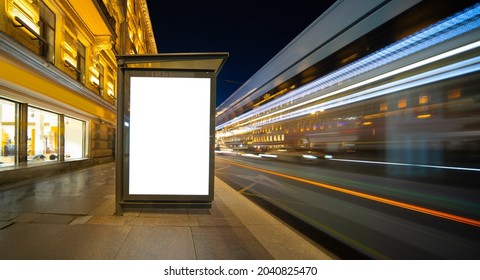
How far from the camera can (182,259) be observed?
2906 mm

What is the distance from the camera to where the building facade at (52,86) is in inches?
280

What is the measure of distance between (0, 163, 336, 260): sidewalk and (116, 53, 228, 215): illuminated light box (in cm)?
45

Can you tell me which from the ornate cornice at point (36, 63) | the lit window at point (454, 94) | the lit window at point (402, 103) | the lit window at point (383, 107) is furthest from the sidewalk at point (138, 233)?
the lit window at point (383, 107)

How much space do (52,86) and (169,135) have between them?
759cm

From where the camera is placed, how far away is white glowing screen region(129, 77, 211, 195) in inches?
170

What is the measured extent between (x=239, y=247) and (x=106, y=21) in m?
13.5

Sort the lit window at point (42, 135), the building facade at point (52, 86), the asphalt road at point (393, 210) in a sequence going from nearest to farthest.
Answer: the asphalt road at point (393, 210) → the building facade at point (52, 86) → the lit window at point (42, 135)

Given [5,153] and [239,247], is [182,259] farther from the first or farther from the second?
[5,153]

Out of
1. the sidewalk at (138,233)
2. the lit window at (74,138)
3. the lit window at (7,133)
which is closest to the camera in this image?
the sidewalk at (138,233)

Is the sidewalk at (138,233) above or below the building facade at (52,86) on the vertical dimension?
below

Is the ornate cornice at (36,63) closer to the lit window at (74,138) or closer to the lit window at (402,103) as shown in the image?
the lit window at (74,138)

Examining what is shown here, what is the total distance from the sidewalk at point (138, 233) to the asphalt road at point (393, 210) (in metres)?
1.05

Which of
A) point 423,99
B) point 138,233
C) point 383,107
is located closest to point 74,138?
point 138,233

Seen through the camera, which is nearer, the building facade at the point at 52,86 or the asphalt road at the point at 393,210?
the asphalt road at the point at 393,210
